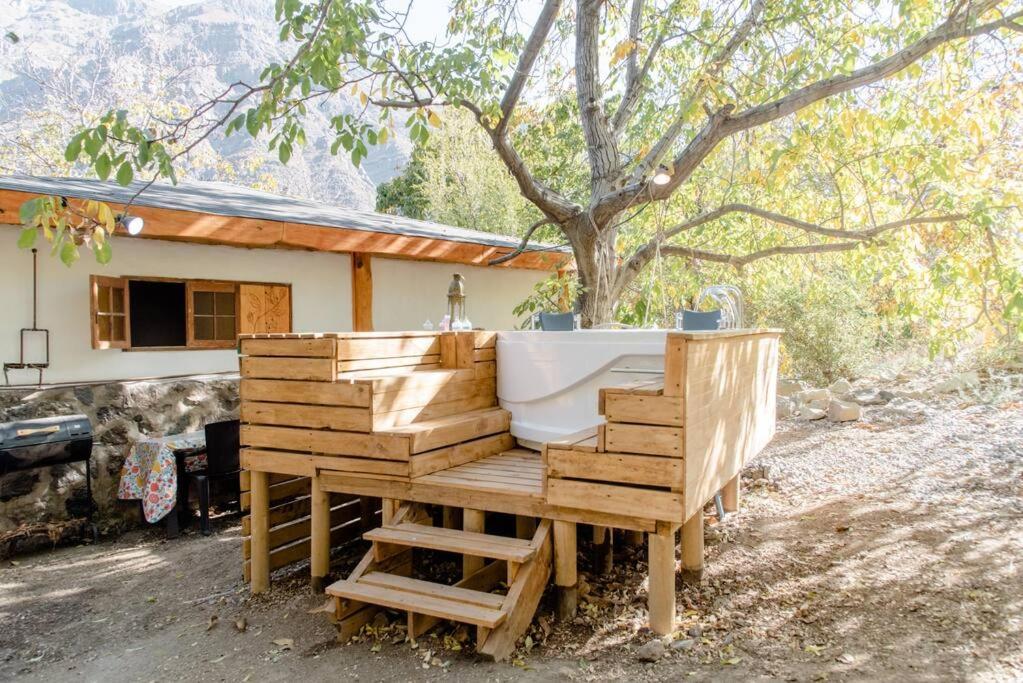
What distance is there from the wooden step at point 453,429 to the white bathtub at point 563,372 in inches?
5.7

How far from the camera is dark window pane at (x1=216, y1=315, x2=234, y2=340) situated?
5.85 m

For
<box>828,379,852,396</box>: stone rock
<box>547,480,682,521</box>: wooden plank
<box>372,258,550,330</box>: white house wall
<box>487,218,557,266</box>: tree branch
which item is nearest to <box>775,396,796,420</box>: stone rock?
<box>828,379,852,396</box>: stone rock

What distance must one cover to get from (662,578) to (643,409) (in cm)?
72

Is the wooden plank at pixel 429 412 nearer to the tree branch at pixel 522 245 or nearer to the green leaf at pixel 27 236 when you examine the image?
the green leaf at pixel 27 236

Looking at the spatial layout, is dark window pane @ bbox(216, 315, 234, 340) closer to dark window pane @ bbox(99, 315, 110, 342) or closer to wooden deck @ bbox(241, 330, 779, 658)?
dark window pane @ bbox(99, 315, 110, 342)

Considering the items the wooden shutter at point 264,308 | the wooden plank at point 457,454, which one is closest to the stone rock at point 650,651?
the wooden plank at point 457,454

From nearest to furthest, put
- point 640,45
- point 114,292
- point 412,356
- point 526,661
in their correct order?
point 526,661
point 412,356
point 114,292
point 640,45

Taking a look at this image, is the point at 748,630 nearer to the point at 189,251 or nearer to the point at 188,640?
the point at 188,640

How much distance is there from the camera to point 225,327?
231 inches

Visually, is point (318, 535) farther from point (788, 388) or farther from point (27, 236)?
point (788, 388)

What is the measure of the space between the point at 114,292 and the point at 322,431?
2.61 m

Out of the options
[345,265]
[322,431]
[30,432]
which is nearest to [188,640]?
[322,431]

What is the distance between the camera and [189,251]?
18.4 feet

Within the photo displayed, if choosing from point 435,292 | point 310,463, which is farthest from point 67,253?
point 435,292
